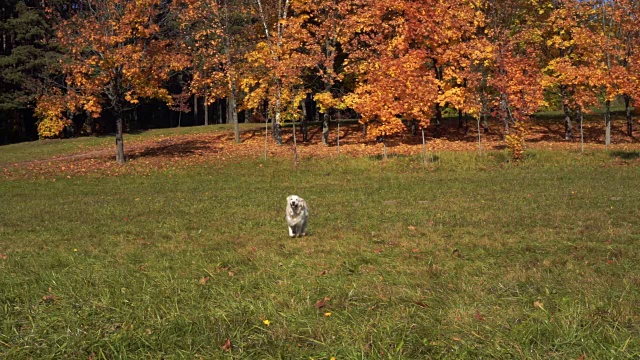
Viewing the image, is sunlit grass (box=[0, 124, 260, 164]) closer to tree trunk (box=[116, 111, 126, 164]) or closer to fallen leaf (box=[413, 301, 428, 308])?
tree trunk (box=[116, 111, 126, 164])

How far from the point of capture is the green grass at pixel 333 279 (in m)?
5.25

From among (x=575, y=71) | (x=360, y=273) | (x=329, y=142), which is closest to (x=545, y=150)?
(x=575, y=71)

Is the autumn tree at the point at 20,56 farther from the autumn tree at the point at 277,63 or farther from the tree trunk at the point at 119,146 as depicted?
the autumn tree at the point at 277,63

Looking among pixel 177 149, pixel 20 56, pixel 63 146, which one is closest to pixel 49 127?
pixel 20 56

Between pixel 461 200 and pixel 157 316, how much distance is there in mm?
13169

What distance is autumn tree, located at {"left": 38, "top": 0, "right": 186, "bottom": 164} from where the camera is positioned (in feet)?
94.3

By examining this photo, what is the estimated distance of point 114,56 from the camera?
28703 millimetres

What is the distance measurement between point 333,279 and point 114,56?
25.5 meters

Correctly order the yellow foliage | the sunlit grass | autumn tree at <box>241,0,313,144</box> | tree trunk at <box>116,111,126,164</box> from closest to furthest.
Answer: tree trunk at <box>116,111,126,164</box> < autumn tree at <box>241,0,313,144</box> < the sunlit grass < the yellow foliage

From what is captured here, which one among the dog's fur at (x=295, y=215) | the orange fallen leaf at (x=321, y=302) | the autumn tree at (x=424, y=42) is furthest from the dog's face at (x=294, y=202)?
the autumn tree at (x=424, y=42)

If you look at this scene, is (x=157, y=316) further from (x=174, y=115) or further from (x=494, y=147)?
(x=174, y=115)

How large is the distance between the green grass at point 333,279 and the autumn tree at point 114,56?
12.7 m

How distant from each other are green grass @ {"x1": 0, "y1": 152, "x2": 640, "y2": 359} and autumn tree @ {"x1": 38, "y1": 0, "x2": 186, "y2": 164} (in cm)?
1274

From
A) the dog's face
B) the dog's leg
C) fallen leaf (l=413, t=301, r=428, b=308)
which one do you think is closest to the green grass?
fallen leaf (l=413, t=301, r=428, b=308)
